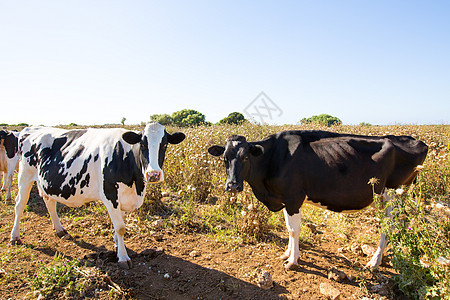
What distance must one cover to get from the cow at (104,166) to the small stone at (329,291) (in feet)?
8.46

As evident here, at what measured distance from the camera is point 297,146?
171 inches

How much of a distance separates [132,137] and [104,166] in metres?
0.64

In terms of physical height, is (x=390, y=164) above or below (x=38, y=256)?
above

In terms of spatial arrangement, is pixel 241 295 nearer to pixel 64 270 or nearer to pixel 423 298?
pixel 423 298

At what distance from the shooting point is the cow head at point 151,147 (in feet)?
12.3

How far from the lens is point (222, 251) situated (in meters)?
4.75

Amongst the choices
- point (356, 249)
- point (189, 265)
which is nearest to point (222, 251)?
point (189, 265)

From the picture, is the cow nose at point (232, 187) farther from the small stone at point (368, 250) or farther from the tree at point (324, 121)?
the tree at point (324, 121)

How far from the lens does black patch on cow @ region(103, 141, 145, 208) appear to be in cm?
417

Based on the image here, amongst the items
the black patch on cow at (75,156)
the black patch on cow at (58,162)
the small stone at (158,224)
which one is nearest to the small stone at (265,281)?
the small stone at (158,224)

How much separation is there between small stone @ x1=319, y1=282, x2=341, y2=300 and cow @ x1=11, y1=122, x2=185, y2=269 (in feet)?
8.46

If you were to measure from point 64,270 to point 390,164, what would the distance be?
487cm

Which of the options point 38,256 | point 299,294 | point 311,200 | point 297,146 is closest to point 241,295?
point 299,294

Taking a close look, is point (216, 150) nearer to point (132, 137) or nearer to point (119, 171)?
point (132, 137)
